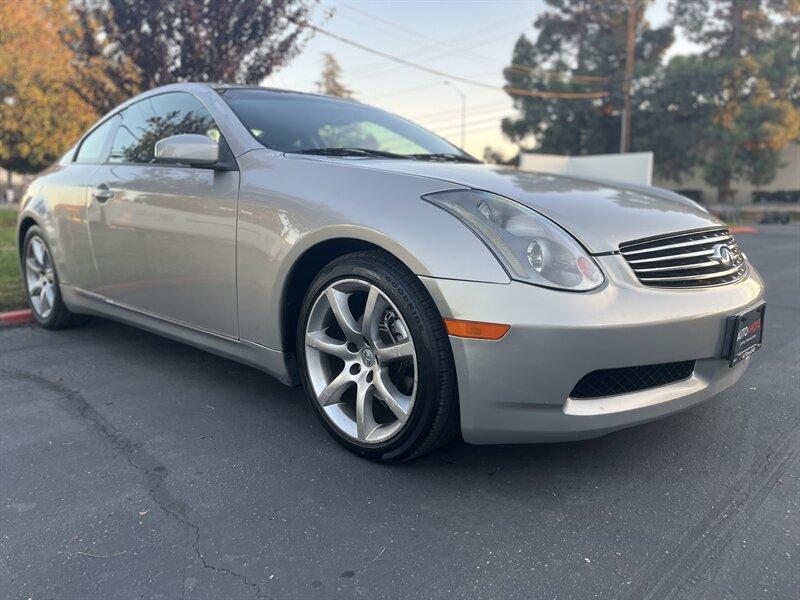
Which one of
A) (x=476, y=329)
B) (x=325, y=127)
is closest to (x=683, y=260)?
(x=476, y=329)

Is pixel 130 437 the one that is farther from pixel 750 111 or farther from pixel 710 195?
pixel 710 195

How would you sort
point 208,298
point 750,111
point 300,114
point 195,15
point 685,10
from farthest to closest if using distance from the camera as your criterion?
point 685,10
point 750,111
point 195,15
point 300,114
point 208,298

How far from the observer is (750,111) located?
30734mm

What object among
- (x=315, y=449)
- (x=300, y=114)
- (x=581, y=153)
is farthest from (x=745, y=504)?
(x=581, y=153)

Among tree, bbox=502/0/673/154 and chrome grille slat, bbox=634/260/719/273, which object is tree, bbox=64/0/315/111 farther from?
tree, bbox=502/0/673/154

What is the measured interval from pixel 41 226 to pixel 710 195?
133 feet

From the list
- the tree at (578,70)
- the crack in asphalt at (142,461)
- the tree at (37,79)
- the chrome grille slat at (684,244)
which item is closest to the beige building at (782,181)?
the tree at (578,70)

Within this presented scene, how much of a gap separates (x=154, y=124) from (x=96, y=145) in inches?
27.8

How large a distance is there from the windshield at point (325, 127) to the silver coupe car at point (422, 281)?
0.06 ft

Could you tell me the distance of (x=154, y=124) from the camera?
368 centimetres

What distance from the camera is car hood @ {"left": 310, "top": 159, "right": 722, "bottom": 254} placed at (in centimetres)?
227

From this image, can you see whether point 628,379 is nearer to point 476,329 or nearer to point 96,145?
point 476,329

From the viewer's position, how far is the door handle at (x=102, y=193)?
359 centimetres

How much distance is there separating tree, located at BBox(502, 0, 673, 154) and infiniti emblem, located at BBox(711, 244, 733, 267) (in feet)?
117
